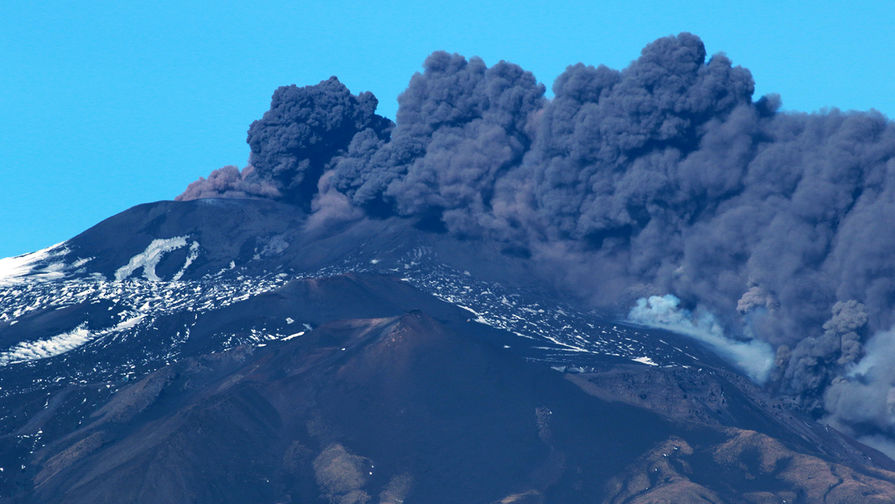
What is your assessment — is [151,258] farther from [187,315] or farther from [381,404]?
[381,404]

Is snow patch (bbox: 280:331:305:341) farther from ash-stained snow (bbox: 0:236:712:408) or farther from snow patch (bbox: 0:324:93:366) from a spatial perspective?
snow patch (bbox: 0:324:93:366)

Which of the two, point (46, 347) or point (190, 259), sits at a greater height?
point (190, 259)

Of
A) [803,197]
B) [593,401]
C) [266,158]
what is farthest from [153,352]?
[803,197]

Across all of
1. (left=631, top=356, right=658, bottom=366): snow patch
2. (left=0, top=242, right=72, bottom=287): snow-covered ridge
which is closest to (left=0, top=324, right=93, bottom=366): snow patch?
(left=0, top=242, right=72, bottom=287): snow-covered ridge

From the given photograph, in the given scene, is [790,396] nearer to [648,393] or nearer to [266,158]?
[648,393]

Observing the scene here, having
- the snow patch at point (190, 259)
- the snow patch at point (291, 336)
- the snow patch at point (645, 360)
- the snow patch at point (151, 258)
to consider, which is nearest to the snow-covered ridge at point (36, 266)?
the snow patch at point (151, 258)

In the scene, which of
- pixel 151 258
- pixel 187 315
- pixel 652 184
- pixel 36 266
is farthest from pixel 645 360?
pixel 36 266
